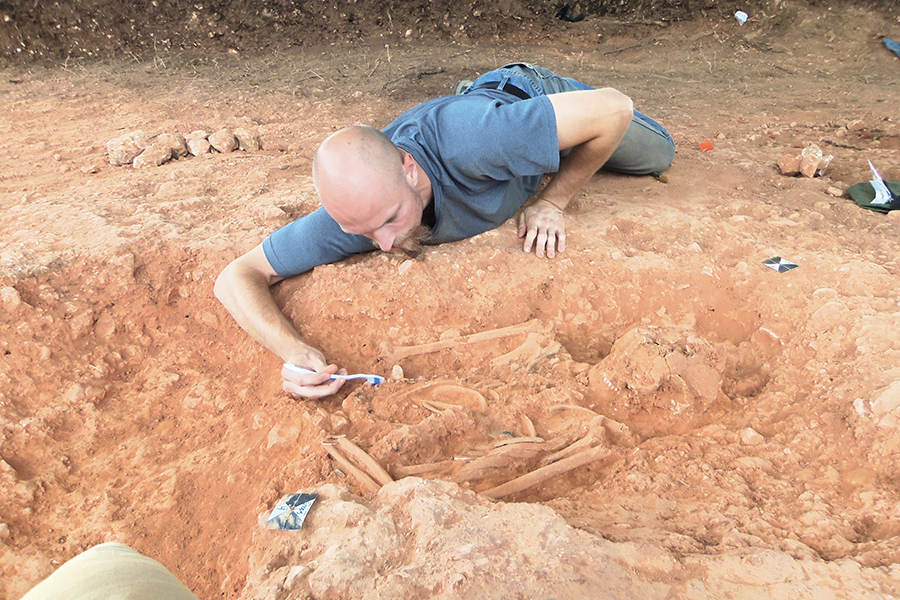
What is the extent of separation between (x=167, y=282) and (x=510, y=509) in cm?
190

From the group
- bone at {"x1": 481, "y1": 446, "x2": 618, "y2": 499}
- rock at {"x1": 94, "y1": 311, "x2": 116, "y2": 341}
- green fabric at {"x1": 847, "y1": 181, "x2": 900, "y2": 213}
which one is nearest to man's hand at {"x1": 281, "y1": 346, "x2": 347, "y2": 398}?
bone at {"x1": 481, "y1": 446, "x2": 618, "y2": 499}

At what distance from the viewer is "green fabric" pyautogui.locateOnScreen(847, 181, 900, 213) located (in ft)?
8.59

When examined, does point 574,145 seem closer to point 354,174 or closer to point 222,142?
point 354,174

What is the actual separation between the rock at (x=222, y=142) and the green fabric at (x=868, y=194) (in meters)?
3.67

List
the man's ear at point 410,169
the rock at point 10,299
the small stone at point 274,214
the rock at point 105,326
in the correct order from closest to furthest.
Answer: the man's ear at point 410,169 < the rock at point 10,299 < the rock at point 105,326 < the small stone at point 274,214

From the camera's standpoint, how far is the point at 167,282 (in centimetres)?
245

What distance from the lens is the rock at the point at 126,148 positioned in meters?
3.51

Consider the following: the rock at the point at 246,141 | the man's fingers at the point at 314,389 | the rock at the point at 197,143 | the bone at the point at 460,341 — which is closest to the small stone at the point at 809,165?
the bone at the point at 460,341

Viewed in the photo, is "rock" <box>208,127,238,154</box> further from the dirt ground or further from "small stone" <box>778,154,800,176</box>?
"small stone" <box>778,154,800,176</box>

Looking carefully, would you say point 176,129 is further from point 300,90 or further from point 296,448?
point 296,448

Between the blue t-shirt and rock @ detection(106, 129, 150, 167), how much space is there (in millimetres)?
1887

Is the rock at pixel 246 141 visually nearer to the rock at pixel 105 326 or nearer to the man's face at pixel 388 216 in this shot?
Result: the rock at pixel 105 326

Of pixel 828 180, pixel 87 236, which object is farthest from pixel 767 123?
pixel 87 236

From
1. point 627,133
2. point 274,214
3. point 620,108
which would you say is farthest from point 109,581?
point 627,133
